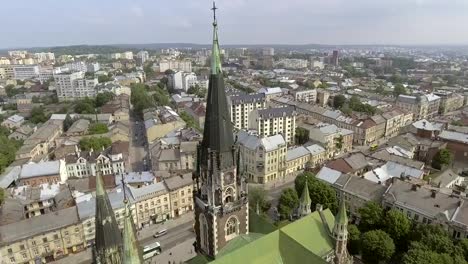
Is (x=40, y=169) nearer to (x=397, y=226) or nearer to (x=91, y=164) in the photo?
(x=91, y=164)

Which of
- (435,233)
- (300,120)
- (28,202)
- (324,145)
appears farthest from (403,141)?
(28,202)

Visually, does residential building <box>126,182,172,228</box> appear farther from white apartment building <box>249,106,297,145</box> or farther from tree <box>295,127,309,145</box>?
tree <box>295,127,309,145</box>

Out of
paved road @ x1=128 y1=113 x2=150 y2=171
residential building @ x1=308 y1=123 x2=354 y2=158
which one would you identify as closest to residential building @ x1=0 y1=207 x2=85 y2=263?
paved road @ x1=128 y1=113 x2=150 y2=171

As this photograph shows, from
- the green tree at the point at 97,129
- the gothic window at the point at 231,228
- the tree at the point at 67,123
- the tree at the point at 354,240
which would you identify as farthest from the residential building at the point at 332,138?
the tree at the point at 67,123

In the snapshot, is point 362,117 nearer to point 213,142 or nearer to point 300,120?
point 300,120

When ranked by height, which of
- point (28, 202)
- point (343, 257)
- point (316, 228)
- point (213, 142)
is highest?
point (213, 142)

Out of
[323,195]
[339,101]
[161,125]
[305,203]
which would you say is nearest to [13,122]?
[161,125]
